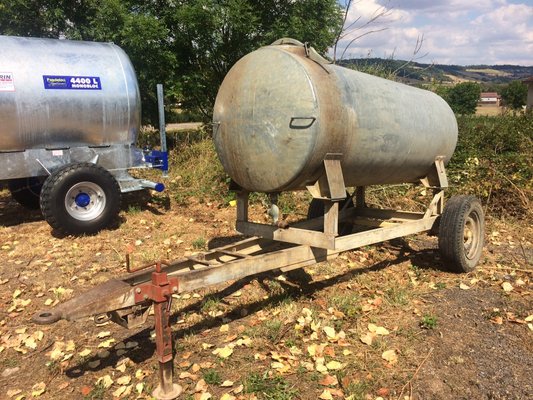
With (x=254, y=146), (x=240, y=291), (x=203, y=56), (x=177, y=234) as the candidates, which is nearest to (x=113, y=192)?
(x=177, y=234)

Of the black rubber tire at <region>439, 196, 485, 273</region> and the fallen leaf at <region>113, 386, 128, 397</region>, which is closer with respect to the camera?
the fallen leaf at <region>113, 386, 128, 397</region>

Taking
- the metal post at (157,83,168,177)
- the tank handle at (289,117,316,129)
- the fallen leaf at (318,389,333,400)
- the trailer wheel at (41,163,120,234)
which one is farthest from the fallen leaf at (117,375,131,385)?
the metal post at (157,83,168,177)

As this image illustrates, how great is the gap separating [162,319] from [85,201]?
4.19 m

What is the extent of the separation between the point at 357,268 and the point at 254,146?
7.97 ft

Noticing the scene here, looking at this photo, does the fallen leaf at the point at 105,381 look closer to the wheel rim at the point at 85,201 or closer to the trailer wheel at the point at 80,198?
the trailer wheel at the point at 80,198

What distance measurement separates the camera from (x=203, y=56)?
1210 centimetres

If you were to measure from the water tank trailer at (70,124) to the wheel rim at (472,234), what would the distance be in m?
4.57

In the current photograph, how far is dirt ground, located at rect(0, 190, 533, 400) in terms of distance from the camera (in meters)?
3.49

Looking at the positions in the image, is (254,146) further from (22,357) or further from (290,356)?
(22,357)

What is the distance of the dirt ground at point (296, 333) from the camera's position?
11.5 feet

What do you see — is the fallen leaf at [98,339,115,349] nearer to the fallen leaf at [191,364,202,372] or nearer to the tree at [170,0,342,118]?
the fallen leaf at [191,364,202,372]

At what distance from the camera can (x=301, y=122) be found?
12.8 ft

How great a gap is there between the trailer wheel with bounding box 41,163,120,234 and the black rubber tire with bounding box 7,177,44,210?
1919 millimetres

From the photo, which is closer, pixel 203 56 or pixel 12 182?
pixel 12 182
